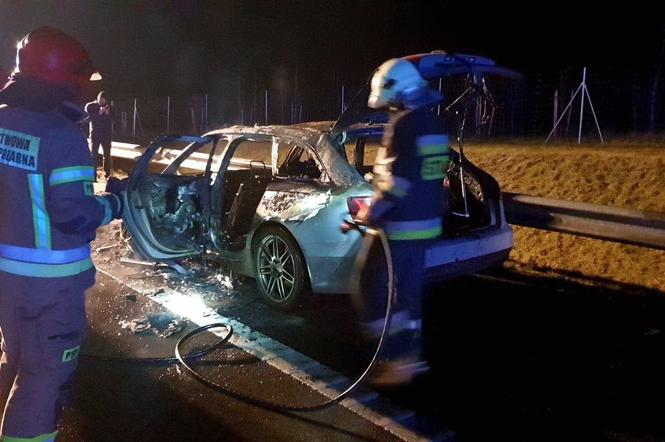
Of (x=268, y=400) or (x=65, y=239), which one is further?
(x=268, y=400)

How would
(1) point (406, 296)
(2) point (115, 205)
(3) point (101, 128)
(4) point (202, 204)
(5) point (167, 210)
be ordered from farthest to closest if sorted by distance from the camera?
(3) point (101, 128) → (5) point (167, 210) → (4) point (202, 204) → (1) point (406, 296) → (2) point (115, 205)

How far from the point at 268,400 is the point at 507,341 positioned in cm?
192

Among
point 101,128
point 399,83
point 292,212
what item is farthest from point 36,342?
point 101,128

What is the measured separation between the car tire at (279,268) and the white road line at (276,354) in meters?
0.44

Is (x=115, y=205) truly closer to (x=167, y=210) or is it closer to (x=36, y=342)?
(x=36, y=342)

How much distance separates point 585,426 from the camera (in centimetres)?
349

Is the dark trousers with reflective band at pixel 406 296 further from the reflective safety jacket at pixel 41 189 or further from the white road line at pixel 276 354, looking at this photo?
the reflective safety jacket at pixel 41 189

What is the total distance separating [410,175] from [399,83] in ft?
1.86

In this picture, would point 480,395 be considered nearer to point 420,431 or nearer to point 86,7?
point 420,431

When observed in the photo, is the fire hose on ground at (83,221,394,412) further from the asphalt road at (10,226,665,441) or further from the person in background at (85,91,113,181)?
the person in background at (85,91,113,181)

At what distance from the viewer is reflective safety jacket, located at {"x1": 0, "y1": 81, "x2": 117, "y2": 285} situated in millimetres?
2553

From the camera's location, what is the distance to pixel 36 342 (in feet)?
8.73

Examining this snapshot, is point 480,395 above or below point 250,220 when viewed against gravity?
below

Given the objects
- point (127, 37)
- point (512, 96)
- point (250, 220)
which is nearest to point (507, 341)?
point (250, 220)
